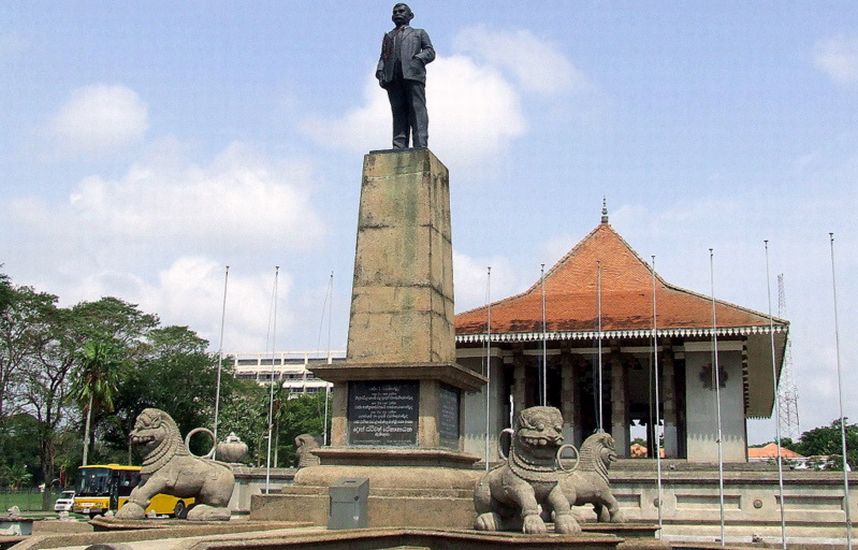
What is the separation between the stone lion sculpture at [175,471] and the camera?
10656 mm

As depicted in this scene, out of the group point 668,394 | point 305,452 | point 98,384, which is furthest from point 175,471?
point 98,384

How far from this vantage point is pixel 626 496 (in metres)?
19.7

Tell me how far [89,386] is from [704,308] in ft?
85.7

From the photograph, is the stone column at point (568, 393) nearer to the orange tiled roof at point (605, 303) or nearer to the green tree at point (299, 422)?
the orange tiled roof at point (605, 303)

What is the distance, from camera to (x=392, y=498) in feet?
33.0

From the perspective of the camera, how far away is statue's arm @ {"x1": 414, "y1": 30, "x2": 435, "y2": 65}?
39.2 feet

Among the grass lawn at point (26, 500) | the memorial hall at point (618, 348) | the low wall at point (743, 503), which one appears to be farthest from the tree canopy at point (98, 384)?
the low wall at point (743, 503)

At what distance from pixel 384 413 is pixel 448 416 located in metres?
0.82

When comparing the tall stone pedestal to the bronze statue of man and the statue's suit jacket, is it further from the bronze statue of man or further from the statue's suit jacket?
the statue's suit jacket

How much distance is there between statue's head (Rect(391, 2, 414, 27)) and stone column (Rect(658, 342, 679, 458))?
1751 cm

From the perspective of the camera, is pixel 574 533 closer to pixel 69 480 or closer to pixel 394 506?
pixel 394 506

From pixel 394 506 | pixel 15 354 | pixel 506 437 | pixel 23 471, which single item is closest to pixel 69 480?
pixel 23 471

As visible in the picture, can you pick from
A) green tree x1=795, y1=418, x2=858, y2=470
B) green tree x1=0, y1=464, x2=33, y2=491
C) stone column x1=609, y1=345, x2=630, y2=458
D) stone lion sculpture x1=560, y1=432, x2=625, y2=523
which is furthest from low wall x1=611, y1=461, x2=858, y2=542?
green tree x1=795, y1=418, x2=858, y2=470

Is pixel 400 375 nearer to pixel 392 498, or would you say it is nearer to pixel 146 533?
pixel 392 498
